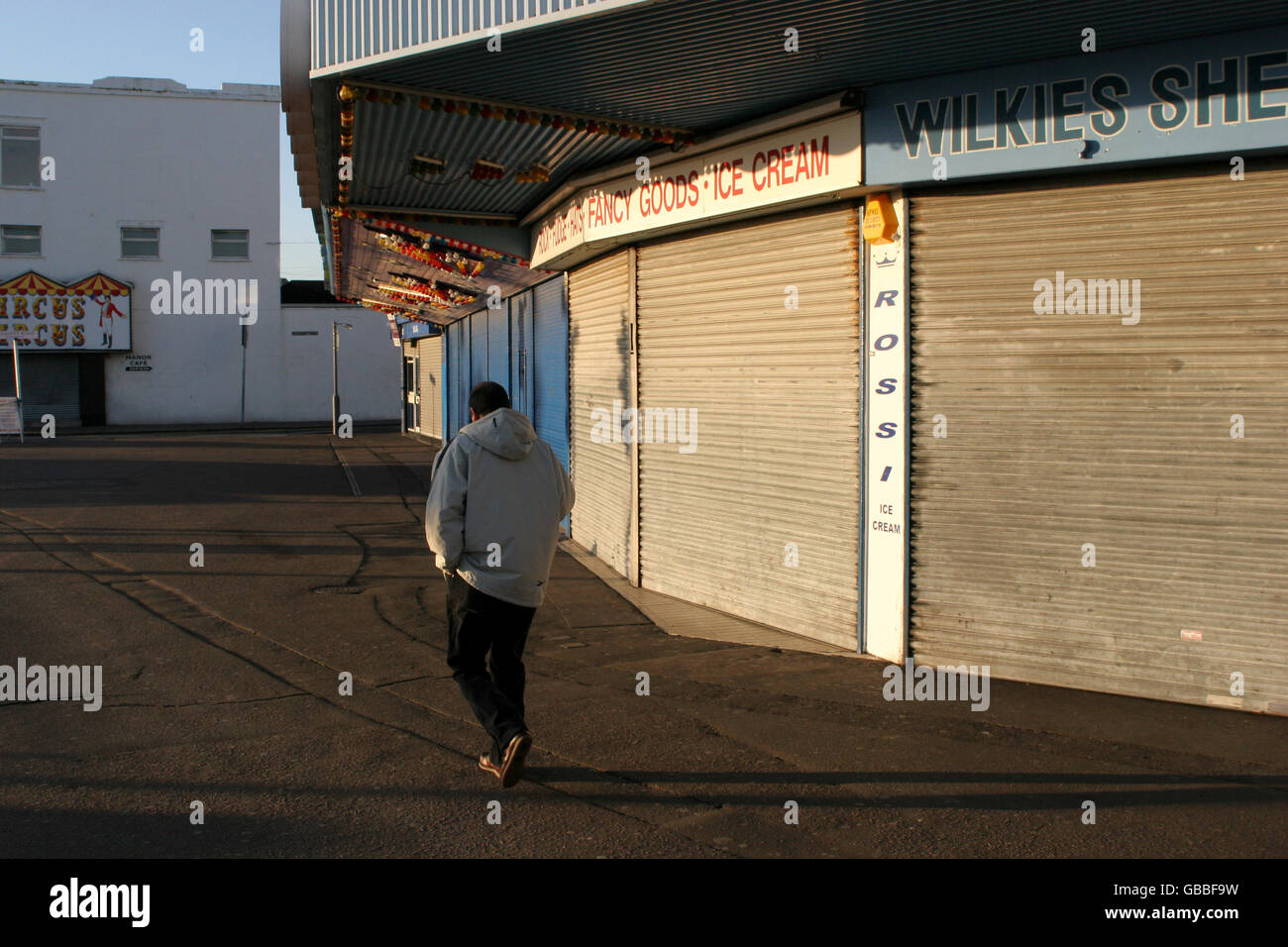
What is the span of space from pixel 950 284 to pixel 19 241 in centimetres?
3974

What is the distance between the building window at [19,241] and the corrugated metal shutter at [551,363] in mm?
30263

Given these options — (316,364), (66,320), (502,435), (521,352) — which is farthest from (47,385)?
(502,435)

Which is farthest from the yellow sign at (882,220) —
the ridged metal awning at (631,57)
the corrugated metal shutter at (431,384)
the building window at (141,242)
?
the building window at (141,242)

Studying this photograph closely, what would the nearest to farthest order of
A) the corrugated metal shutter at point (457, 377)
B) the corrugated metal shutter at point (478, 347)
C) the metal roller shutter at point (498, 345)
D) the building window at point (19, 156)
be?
the metal roller shutter at point (498, 345), the corrugated metal shutter at point (478, 347), the corrugated metal shutter at point (457, 377), the building window at point (19, 156)

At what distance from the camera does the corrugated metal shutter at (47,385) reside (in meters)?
38.3

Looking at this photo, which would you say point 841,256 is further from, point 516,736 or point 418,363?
point 418,363

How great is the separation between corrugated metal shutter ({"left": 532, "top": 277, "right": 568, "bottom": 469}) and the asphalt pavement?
4.67 m

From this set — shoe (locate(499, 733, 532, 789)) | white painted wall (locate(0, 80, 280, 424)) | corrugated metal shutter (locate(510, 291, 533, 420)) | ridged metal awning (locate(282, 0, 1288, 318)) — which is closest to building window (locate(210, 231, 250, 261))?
white painted wall (locate(0, 80, 280, 424))

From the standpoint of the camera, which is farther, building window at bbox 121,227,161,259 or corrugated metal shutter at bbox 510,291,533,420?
building window at bbox 121,227,161,259

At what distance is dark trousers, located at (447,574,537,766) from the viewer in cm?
512

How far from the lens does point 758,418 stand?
860 cm

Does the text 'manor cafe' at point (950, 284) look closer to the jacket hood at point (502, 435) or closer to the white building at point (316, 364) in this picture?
the jacket hood at point (502, 435)

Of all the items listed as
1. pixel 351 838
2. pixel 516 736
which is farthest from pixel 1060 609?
pixel 351 838

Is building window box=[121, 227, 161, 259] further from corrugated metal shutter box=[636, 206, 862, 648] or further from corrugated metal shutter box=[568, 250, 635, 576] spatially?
corrugated metal shutter box=[636, 206, 862, 648]
